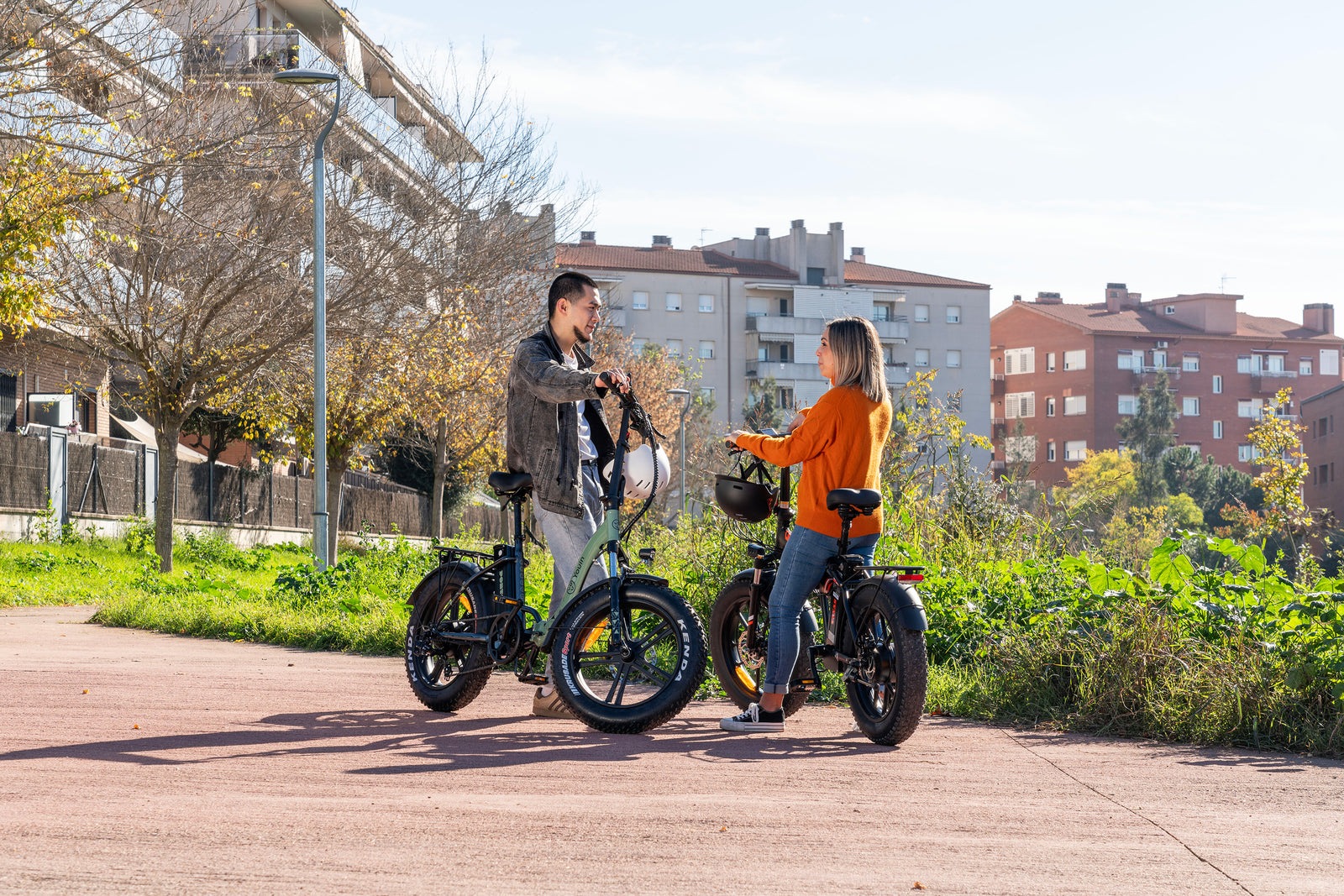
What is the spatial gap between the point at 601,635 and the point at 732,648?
3.09 ft

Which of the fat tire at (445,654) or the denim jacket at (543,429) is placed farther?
the fat tire at (445,654)

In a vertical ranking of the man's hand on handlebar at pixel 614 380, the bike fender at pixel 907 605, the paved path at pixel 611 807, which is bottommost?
the paved path at pixel 611 807

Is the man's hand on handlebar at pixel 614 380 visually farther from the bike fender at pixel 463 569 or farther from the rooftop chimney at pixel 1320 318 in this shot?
the rooftop chimney at pixel 1320 318

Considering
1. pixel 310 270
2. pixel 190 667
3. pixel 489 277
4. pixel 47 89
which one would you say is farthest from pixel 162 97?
pixel 190 667

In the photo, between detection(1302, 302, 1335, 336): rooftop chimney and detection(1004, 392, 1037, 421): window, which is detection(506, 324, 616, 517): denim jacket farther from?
detection(1302, 302, 1335, 336): rooftop chimney

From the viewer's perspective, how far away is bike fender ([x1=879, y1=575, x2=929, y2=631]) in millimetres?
5488

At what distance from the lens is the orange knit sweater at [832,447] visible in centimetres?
588

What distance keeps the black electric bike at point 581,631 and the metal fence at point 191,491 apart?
13093 mm

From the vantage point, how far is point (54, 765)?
491 cm

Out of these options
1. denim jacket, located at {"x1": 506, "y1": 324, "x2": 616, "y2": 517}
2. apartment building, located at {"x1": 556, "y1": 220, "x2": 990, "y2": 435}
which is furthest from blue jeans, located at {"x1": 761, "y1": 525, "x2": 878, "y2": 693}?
apartment building, located at {"x1": 556, "y1": 220, "x2": 990, "y2": 435}

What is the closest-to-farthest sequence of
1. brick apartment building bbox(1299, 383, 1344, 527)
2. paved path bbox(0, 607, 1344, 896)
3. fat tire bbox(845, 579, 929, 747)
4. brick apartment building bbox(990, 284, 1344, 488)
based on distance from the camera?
paved path bbox(0, 607, 1344, 896) < fat tire bbox(845, 579, 929, 747) < brick apartment building bbox(1299, 383, 1344, 527) < brick apartment building bbox(990, 284, 1344, 488)

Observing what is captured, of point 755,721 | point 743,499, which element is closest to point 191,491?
point 743,499

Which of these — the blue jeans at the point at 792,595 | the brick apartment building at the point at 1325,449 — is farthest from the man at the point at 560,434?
the brick apartment building at the point at 1325,449

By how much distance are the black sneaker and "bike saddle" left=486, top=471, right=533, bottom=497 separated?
138 centimetres
